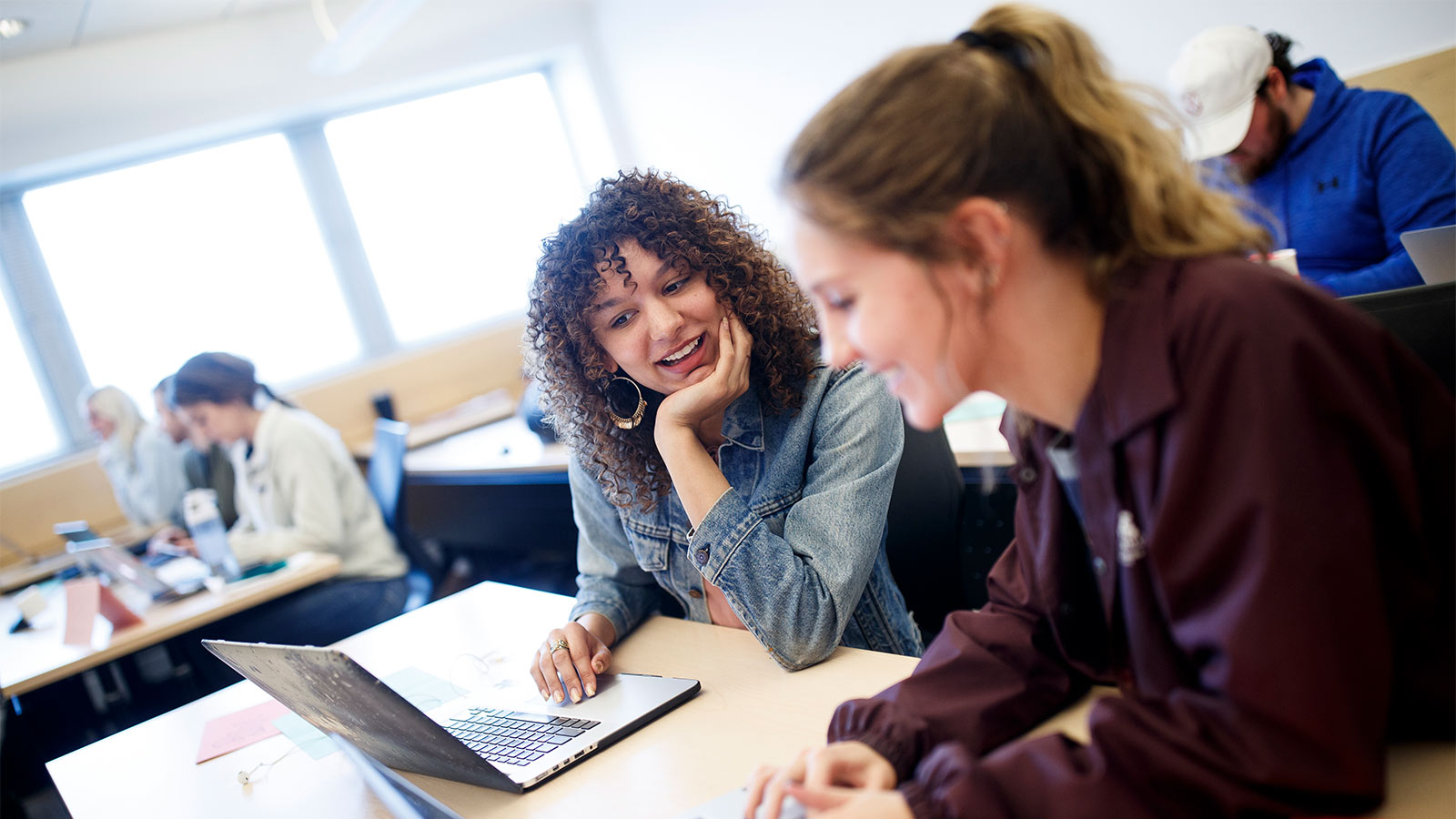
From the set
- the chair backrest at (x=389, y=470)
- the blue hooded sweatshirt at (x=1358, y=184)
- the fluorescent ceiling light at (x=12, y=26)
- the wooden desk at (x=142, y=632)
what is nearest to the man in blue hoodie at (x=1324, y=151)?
the blue hooded sweatshirt at (x=1358, y=184)

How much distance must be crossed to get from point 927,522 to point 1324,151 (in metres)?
1.64

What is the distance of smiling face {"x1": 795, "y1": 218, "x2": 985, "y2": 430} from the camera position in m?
0.71

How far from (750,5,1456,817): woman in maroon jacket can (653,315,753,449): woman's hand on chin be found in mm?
544

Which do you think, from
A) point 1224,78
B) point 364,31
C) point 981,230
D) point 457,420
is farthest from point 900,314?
point 457,420

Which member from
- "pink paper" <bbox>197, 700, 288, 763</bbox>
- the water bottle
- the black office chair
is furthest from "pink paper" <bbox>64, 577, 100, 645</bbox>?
"pink paper" <bbox>197, 700, 288, 763</bbox>

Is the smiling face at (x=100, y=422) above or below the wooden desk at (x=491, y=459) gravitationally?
above

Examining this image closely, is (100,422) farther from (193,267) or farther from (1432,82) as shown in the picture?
(1432,82)

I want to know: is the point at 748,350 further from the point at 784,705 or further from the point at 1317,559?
the point at 1317,559

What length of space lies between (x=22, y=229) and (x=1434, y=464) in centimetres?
563

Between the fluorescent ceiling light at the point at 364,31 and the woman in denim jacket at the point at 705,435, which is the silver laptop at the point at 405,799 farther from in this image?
the fluorescent ceiling light at the point at 364,31

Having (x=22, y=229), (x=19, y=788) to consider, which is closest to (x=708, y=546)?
(x=19, y=788)

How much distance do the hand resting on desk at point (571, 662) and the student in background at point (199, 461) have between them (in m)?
2.96

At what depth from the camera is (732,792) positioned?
0.91 meters

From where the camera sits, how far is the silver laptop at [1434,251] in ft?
5.20
